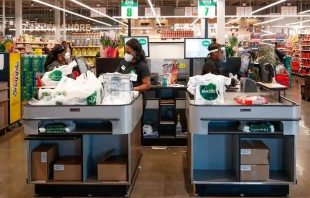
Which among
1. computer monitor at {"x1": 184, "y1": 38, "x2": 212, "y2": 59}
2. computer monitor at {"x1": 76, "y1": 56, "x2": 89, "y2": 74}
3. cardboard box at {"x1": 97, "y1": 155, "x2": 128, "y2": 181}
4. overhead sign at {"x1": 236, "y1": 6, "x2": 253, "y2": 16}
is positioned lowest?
cardboard box at {"x1": 97, "y1": 155, "x2": 128, "y2": 181}

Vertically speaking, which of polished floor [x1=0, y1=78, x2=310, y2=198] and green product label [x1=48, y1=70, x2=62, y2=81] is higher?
green product label [x1=48, y1=70, x2=62, y2=81]

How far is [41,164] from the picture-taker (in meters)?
4.23

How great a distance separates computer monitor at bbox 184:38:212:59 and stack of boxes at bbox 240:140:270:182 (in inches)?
122

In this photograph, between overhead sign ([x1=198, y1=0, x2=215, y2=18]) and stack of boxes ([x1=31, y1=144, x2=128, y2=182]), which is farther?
overhead sign ([x1=198, y1=0, x2=215, y2=18])

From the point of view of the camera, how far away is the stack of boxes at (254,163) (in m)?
4.19

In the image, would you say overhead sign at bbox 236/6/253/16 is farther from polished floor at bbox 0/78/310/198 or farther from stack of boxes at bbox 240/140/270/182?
stack of boxes at bbox 240/140/270/182

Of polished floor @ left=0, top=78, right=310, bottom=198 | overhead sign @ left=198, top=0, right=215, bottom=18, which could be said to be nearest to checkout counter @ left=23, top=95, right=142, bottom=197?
polished floor @ left=0, top=78, right=310, bottom=198

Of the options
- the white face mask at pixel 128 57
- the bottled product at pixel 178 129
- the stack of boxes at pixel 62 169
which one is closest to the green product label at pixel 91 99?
the stack of boxes at pixel 62 169

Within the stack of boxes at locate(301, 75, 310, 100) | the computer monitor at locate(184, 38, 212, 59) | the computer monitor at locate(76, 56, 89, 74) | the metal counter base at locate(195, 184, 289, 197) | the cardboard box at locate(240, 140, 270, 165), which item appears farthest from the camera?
the stack of boxes at locate(301, 75, 310, 100)

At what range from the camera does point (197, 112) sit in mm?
4062

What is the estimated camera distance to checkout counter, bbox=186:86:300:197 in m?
4.05

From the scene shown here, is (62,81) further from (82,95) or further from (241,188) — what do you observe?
(241,188)

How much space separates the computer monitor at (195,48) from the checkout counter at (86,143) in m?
2.52

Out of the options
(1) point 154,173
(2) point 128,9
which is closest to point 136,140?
(1) point 154,173
